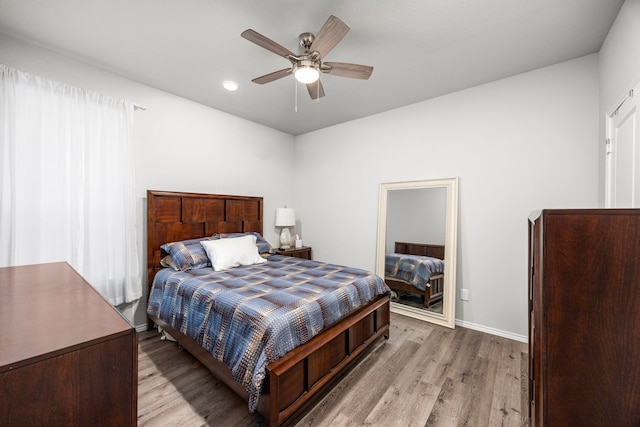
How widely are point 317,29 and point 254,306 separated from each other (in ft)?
6.79

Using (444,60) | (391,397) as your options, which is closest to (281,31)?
(444,60)

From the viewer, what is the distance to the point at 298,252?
4070 mm

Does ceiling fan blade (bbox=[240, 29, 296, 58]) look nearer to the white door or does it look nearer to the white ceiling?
the white ceiling

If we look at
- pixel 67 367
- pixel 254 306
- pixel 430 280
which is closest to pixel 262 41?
pixel 254 306

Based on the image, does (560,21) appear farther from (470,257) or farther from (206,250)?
(206,250)

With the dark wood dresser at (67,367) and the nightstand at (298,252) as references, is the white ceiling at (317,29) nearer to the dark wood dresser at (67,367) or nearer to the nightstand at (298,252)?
the dark wood dresser at (67,367)

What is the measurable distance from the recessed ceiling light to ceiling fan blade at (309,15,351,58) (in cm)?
129

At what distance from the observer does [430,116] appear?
3.17 meters

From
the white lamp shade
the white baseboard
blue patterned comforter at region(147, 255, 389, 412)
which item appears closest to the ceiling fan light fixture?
blue patterned comforter at region(147, 255, 389, 412)

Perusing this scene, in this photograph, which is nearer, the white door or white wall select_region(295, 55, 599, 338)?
the white door

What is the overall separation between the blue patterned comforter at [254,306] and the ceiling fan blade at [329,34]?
1.79 metres

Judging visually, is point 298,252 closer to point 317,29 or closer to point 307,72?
point 307,72

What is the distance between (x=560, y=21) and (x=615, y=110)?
2.48ft

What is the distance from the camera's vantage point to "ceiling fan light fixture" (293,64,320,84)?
193 cm
